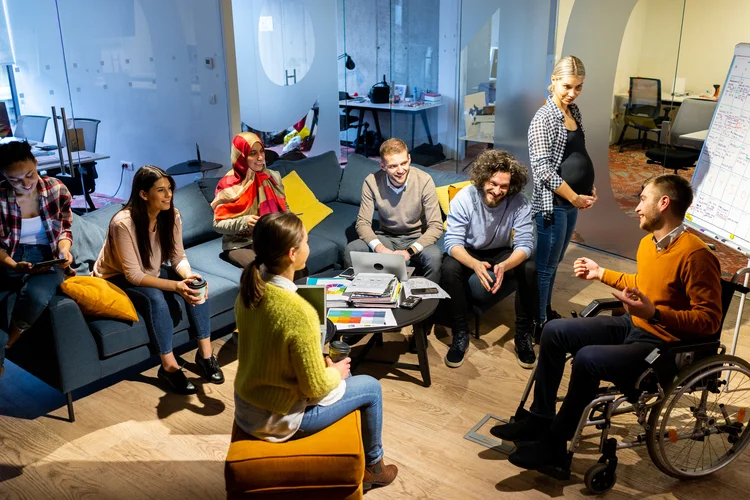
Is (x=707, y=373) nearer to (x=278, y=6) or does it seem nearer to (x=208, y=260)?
(x=208, y=260)

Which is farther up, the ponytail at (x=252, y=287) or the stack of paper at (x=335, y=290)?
the ponytail at (x=252, y=287)

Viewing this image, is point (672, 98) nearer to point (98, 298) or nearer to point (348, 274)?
point (348, 274)

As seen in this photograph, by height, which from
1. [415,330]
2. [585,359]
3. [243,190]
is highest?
[243,190]

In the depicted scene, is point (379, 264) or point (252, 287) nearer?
point (252, 287)

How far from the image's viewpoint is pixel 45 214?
10.8 feet

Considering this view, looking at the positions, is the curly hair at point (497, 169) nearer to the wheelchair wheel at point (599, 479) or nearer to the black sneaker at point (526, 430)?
the black sneaker at point (526, 430)

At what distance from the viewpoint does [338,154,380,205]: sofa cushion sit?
16.3 ft

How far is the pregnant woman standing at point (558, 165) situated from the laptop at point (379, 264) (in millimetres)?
912

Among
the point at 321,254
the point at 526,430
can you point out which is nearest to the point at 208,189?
the point at 321,254

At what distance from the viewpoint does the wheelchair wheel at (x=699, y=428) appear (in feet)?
8.09

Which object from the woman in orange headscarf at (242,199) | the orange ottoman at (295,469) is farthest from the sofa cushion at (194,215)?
the orange ottoman at (295,469)

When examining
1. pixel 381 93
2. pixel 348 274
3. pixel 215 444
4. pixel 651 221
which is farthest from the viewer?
pixel 381 93

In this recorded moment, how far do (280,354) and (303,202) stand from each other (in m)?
2.77

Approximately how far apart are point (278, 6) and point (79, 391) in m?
4.61
